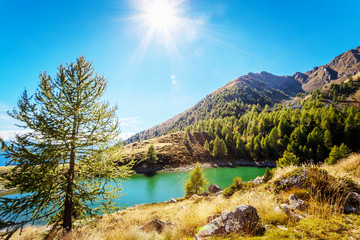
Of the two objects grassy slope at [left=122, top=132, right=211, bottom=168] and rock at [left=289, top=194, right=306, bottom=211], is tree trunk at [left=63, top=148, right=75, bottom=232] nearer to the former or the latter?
rock at [left=289, top=194, right=306, bottom=211]

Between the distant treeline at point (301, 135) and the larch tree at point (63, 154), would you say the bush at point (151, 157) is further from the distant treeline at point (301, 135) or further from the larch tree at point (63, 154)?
the larch tree at point (63, 154)

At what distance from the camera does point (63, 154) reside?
7.22 meters

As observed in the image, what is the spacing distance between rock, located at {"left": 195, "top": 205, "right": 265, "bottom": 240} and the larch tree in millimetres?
6103

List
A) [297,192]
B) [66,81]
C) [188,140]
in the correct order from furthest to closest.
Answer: [188,140], [66,81], [297,192]

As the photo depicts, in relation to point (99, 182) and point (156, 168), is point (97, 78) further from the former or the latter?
point (156, 168)

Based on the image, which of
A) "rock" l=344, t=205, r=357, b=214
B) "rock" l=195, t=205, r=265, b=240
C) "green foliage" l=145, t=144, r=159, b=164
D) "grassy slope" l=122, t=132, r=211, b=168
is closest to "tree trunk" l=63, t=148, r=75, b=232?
"rock" l=195, t=205, r=265, b=240

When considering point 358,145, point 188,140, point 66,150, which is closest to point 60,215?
point 66,150

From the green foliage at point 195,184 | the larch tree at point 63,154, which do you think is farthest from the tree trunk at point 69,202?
the green foliage at point 195,184

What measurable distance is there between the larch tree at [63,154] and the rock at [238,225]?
20.0 ft

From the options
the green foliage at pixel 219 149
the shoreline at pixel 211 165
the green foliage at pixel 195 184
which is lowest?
the shoreline at pixel 211 165

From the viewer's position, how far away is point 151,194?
3472cm

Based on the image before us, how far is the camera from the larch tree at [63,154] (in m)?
6.14

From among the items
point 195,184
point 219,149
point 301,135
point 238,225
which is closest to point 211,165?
point 219,149

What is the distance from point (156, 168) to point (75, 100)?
198 feet
